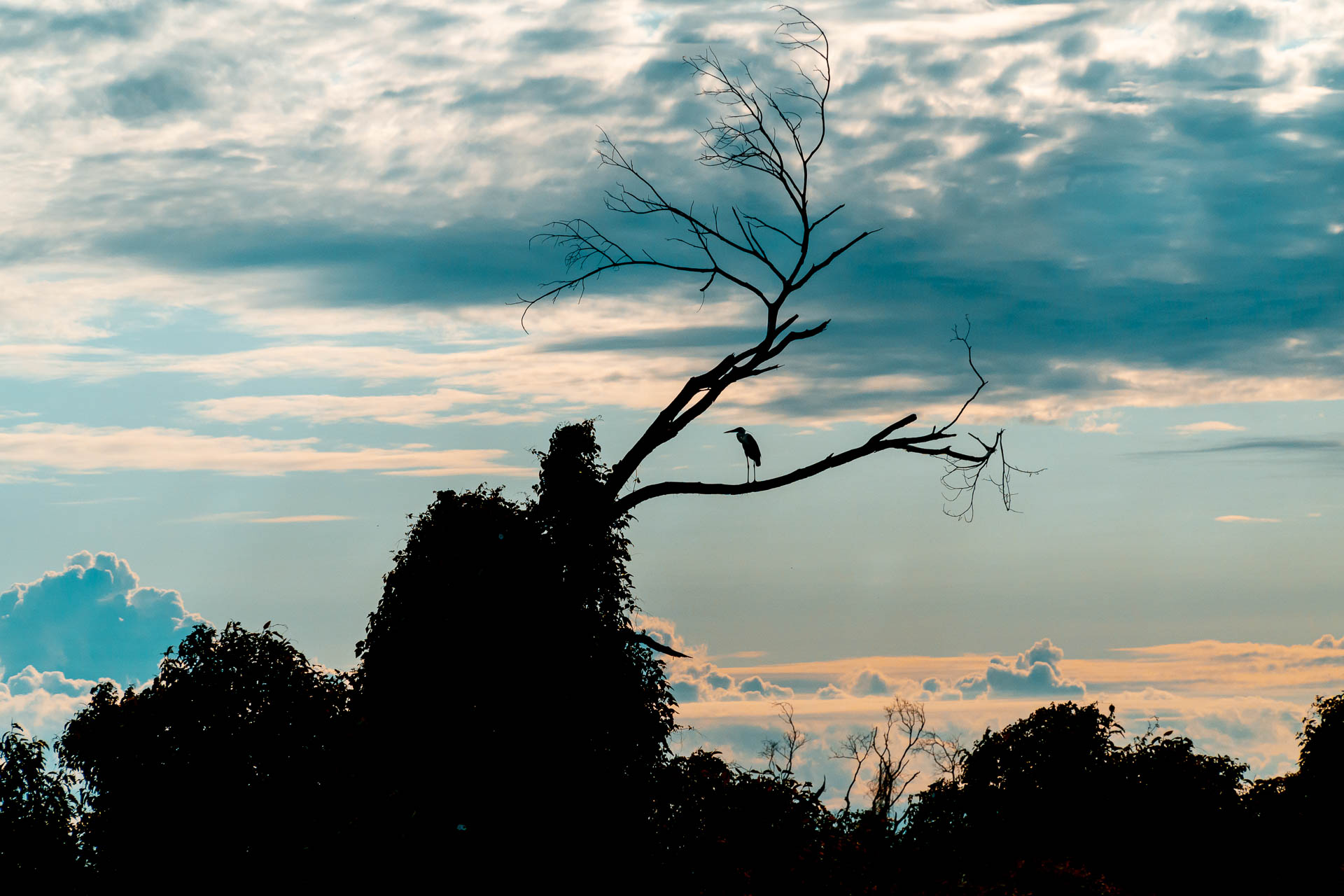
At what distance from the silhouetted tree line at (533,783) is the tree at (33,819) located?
58 millimetres

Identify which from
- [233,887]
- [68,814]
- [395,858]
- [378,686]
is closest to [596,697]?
[378,686]

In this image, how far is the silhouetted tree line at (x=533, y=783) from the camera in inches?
614

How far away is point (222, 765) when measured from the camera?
15750 millimetres

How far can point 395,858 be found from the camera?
51.4ft

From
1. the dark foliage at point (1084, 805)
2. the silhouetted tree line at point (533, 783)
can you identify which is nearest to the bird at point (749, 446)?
the silhouetted tree line at point (533, 783)

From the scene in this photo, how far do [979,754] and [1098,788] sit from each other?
12.0 feet

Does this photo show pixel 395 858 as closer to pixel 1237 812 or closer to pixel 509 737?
pixel 509 737

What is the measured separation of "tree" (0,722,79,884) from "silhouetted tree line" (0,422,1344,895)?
2.3 inches

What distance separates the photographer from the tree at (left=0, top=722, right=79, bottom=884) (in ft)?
65.4

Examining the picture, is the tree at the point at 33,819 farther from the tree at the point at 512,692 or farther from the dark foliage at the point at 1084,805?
the dark foliage at the point at 1084,805

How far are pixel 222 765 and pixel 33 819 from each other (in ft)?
30.6

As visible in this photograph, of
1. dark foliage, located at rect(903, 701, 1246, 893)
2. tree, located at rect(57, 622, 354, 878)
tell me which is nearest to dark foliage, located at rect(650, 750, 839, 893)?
dark foliage, located at rect(903, 701, 1246, 893)

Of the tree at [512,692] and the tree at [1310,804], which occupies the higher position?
the tree at [512,692]

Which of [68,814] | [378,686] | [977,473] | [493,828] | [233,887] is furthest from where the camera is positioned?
[68,814]
